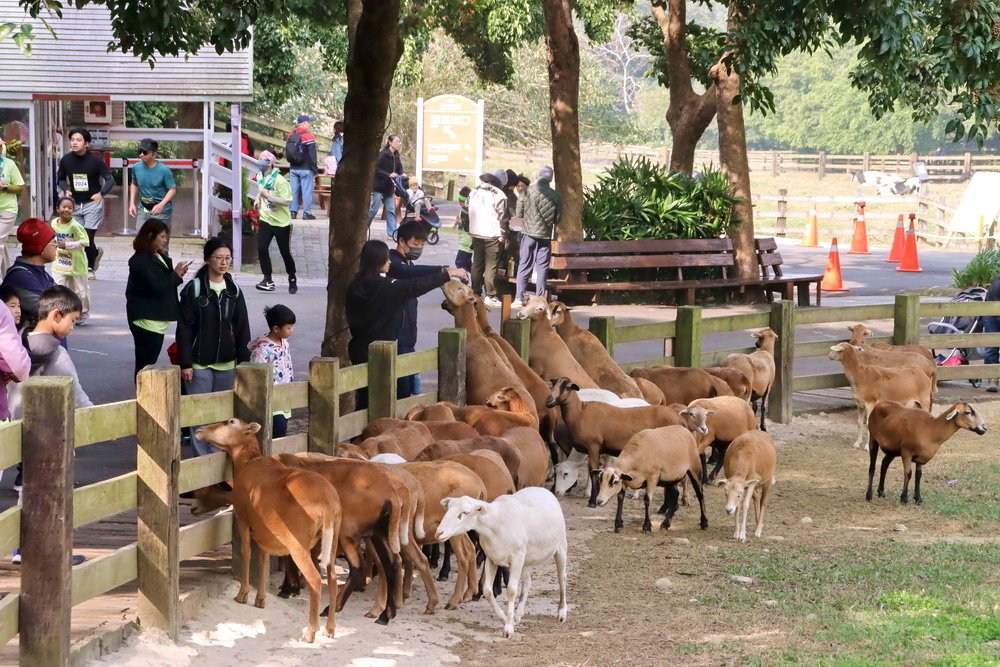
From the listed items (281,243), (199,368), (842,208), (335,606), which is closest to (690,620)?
(335,606)

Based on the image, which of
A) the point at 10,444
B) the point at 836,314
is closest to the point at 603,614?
the point at 10,444

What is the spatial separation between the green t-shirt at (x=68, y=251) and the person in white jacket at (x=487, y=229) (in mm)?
6638

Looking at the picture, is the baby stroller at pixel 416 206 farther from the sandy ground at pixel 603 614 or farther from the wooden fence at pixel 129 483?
the wooden fence at pixel 129 483

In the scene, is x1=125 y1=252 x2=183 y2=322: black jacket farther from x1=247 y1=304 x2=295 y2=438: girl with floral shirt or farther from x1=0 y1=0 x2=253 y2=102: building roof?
x1=0 y1=0 x2=253 y2=102: building roof

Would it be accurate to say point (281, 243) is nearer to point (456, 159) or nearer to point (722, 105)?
point (722, 105)

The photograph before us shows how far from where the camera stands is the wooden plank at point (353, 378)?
8773 millimetres

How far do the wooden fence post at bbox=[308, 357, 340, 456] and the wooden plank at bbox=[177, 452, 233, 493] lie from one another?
102cm

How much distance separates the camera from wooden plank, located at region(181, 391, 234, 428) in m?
7.18

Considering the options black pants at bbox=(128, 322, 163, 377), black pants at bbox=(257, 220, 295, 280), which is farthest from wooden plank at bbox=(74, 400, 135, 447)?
black pants at bbox=(257, 220, 295, 280)

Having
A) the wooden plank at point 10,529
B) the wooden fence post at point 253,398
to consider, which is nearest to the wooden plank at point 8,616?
the wooden plank at point 10,529

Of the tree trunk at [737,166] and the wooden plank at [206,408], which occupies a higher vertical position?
the tree trunk at [737,166]

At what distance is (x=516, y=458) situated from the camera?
342 inches

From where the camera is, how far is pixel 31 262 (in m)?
10.1

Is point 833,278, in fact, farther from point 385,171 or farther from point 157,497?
point 157,497
